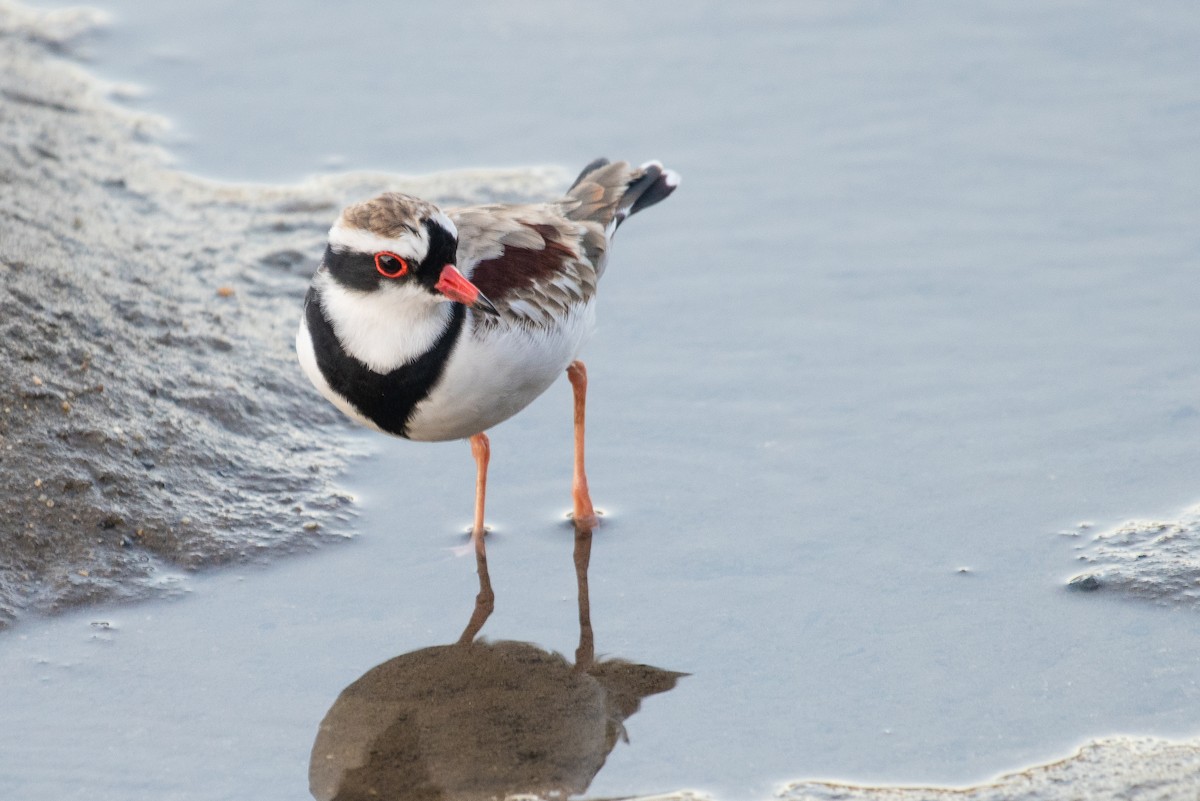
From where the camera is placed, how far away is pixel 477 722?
514 cm

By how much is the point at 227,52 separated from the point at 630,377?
15.5 feet

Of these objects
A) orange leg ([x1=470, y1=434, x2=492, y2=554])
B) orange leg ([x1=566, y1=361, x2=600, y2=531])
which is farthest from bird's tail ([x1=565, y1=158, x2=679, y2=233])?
orange leg ([x1=470, y1=434, x2=492, y2=554])

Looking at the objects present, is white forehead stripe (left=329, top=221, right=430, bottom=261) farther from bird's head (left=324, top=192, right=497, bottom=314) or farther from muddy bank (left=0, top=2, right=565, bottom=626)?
muddy bank (left=0, top=2, right=565, bottom=626)

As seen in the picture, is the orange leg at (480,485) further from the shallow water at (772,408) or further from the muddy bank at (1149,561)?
the muddy bank at (1149,561)

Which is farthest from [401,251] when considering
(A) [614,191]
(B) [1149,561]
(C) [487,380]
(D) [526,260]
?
(B) [1149,561]

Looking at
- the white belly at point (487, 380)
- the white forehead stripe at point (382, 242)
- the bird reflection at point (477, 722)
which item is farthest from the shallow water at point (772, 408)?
the white forehead stripe at point (382, 242)

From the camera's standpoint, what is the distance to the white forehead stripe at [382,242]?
5391 mm

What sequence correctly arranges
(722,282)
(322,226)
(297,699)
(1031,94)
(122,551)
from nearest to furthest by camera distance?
(297,699) → (122,551) → (722,282) → (322,226) → (1031,94)

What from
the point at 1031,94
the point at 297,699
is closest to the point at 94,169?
the point at 297,699

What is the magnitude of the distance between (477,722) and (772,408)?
2529 millimetres

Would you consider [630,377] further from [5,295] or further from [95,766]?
[95,766]

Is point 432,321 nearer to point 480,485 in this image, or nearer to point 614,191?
point 480,485

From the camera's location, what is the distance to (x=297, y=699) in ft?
17.3

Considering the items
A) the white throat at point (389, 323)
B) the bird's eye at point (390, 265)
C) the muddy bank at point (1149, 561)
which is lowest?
the muddy bank at point (1149, 561)
